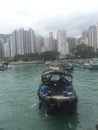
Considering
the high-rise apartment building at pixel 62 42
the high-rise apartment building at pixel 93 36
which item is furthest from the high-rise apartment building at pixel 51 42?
the high-rise apartment building at pixel 93 36

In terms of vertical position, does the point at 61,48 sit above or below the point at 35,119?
above

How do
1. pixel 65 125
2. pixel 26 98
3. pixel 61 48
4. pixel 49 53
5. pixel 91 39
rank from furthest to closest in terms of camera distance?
pixel 61 48 < pixel 91 39 < pixel 49 53 < pixel 26 98 < pixel 65 125

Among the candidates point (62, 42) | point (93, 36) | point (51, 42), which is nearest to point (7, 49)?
point (51, 42)

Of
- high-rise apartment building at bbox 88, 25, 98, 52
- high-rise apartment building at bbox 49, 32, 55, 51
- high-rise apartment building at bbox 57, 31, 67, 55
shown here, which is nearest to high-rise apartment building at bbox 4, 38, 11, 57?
high-rise apartment building at bbox 49, 32, 55, 51

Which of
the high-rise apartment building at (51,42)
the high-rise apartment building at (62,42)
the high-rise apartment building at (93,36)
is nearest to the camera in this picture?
the high-rise apartment building at (93,36)

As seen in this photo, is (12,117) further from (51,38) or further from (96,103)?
(51,38)

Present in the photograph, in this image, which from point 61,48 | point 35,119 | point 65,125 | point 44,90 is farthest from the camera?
point 61,48

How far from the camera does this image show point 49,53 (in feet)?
444

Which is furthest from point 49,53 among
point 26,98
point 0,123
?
point 0,123


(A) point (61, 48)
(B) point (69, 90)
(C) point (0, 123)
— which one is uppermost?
(A) point (61, 48)

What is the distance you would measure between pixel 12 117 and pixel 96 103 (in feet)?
31.5

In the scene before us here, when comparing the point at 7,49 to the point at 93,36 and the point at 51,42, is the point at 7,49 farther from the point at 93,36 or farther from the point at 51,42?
the point at 93,36

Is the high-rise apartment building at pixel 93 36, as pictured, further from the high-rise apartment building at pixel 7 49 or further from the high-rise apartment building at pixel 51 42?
the high-rise apartment building at pixel 7 49

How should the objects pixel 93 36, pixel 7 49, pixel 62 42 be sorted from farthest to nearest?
pixel 62 42 < pixel 7 49 < pixel 93 36
